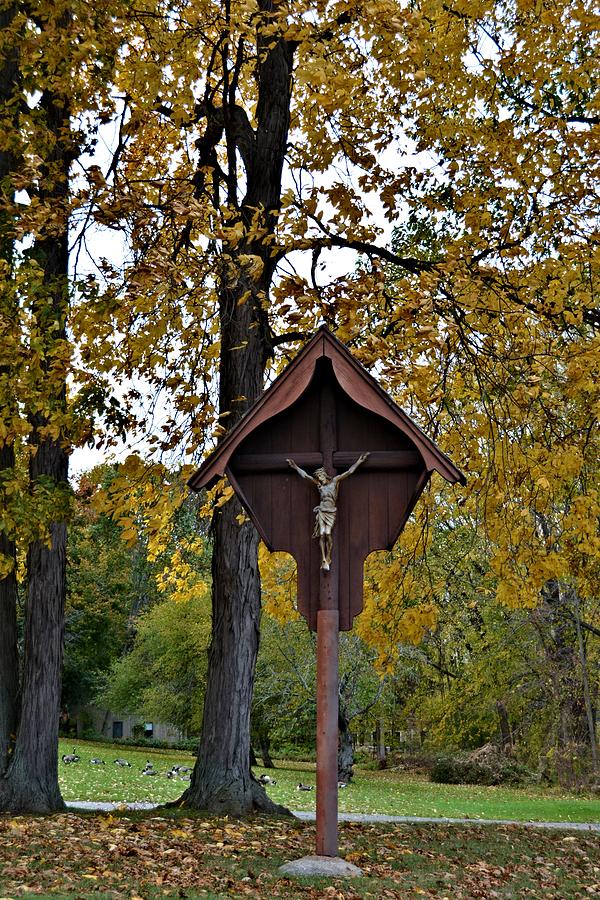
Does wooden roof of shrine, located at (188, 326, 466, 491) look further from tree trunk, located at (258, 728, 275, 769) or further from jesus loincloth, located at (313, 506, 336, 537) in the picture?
tree trunk, located at (258, 728, 275, 769)

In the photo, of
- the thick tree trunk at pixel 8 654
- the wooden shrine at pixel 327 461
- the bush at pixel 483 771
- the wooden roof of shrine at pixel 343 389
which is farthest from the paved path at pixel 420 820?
the bush at pixel 483 771

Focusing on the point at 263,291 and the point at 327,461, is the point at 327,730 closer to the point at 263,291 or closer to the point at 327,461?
the point at 327,461

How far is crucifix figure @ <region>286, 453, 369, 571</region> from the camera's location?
7434mm

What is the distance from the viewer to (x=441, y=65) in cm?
1234

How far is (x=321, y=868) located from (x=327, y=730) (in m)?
0.98

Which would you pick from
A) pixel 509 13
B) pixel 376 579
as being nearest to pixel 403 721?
pixel 376 579

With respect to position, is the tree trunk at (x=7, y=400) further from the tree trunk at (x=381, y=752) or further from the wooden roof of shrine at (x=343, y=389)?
the tree trunk at (x=381, y=752)

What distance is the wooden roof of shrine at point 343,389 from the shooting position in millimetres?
7320

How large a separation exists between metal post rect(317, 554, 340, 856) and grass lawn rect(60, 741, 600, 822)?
12145 mm

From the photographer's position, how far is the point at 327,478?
7.59 metres

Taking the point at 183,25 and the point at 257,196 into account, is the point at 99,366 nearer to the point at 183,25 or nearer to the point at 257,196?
the point at 257,196

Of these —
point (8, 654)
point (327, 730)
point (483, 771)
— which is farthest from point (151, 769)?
point (327, 730)

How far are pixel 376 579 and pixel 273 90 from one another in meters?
6.91

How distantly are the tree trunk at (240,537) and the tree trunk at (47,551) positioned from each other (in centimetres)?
188
